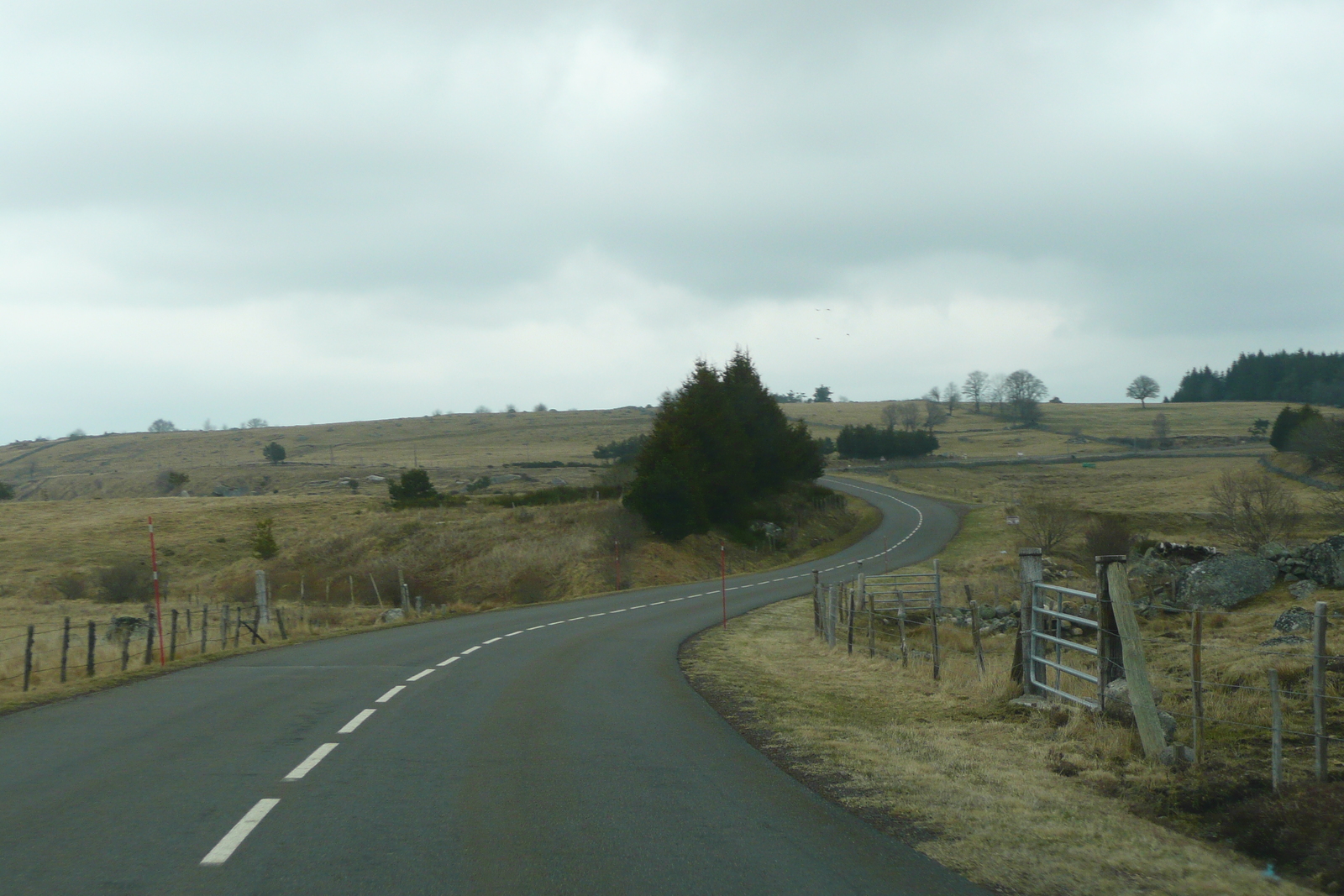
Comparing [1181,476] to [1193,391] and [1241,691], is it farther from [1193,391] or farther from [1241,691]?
[1193,391]

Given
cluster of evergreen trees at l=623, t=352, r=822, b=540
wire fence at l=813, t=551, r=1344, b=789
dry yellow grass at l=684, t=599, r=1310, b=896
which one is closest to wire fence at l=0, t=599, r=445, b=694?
dry yellow grass at l=684, t=599, r=1310, b=896

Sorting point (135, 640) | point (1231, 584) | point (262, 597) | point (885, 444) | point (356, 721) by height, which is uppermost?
point (356, 721)

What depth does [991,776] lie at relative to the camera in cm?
840

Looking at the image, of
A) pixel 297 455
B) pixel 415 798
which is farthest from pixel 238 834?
pixel 297 455

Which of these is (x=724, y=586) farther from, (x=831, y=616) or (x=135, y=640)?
(x=135, y=640)

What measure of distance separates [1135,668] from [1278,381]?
18870 cm

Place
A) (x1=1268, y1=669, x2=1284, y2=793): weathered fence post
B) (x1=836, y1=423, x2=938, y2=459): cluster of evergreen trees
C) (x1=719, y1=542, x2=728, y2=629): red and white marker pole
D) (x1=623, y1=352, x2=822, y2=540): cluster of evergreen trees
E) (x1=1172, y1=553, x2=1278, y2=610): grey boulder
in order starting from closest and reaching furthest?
(x1=1268, y1=669, x2=1284, y2=793): weathered fence post → (x1=1172, y1=553, x2=1278, y2=610): grey boulder → (x1=719, y1=542, x2=728, y2=629): red and white marker pole → (x1=623, y1=352, x2=822, y2=540): cluster of evergreen trees → (x1=836, y1=423, x2=938, y2=459): cluster of evergreen trees

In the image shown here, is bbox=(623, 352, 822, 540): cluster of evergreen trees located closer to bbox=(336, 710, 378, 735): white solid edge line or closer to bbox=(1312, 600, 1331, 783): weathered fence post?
bbox=(336, 710, 378, 735): white solid edge line

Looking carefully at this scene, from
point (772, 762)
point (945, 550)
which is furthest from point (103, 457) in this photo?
point (772, 762)

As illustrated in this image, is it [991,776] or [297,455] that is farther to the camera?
[297,455]

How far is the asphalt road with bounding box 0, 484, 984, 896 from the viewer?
5.75 meters

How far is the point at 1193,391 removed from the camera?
196875mm

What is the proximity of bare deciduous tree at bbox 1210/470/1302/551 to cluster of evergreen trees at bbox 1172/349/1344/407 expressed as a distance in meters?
112

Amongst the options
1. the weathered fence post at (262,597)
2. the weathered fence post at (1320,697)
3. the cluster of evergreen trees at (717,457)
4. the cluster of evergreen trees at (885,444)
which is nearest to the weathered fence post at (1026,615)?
the weathered fence post at (1320,697)
